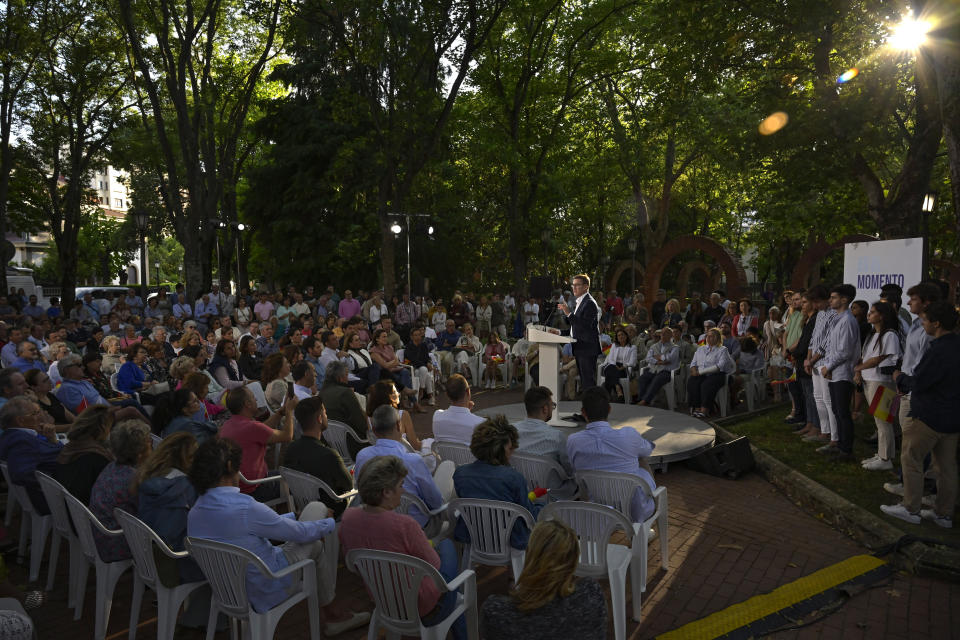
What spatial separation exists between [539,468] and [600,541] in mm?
1050

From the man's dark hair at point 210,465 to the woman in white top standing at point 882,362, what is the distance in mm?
5885

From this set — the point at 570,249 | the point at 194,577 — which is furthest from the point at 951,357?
the point at 570,249

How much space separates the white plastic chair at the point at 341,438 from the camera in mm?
5840

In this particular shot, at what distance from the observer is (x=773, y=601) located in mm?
4043

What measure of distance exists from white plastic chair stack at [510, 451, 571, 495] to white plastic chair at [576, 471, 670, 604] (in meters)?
0.18

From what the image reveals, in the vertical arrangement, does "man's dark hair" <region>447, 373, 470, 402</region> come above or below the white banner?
below

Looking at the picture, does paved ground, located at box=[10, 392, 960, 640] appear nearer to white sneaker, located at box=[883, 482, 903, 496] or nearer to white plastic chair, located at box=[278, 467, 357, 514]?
white plastic chair, located at box=[278, 467, 357, 514]

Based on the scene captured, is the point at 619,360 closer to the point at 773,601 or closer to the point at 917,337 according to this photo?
the point at 917,337

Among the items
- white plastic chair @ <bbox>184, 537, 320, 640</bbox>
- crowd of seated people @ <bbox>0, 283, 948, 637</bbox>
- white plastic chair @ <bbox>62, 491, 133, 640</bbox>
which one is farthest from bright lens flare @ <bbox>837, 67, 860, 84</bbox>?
white plastic chair @ <bbox>62, 491, 133, 640</bbox>

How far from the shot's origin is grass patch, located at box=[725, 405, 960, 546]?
4934 millimetres

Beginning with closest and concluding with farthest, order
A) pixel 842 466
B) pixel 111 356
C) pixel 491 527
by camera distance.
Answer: pixel 491 527, pixel 842 466, pixel 111 356

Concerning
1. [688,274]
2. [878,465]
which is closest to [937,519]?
[878,465]

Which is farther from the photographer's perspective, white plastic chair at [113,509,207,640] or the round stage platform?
the round stage platform

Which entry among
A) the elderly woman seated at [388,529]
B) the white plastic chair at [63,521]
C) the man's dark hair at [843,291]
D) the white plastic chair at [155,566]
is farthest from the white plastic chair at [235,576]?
the man's dark hair at [843,291]
